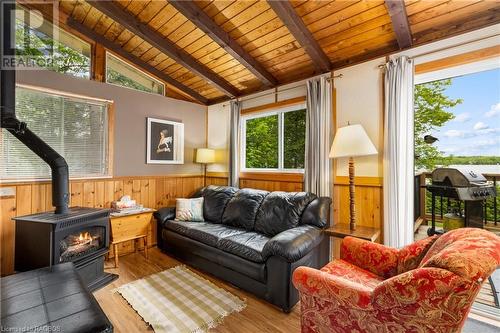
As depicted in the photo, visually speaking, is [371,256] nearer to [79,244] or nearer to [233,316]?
[233,316]

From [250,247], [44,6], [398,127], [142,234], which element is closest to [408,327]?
[250,247]

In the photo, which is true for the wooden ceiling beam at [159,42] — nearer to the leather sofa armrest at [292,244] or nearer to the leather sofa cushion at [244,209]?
the leather sofa cushion at [244,209]

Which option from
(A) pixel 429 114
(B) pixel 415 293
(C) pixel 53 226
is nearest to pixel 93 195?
(C) pixel 53 226

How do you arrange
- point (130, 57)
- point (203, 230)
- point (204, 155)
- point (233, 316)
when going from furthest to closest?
point (204, 155)
point (130, 57)
point (203, 230)
point (233, 316)

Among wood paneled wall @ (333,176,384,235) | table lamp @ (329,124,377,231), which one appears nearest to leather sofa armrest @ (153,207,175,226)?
wood paneled wall @ (333,176,384,235)

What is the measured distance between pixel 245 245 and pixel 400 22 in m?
2.56

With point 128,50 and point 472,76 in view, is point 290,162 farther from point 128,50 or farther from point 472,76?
point 128,50

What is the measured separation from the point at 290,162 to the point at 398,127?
1.50 meters

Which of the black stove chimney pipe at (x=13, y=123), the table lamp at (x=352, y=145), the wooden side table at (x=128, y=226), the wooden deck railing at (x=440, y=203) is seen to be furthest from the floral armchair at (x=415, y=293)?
the black stove chimney pipe at (x=13, y=123)

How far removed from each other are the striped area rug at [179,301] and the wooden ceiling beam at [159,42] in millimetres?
2791

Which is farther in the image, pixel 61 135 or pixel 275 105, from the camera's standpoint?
pixel 275 105

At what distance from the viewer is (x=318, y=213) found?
2.67 meters

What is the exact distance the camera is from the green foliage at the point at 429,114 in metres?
2.45

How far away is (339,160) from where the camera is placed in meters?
2.97
